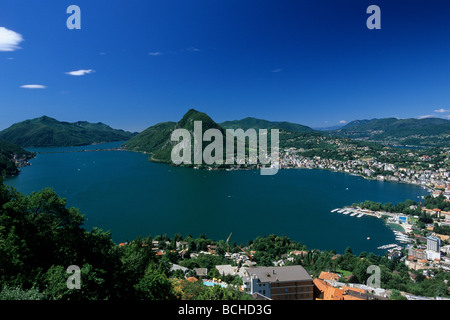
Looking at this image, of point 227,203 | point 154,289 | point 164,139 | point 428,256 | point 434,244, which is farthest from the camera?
point 164,139

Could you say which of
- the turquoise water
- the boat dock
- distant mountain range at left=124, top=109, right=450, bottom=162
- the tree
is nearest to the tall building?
the turquoise water

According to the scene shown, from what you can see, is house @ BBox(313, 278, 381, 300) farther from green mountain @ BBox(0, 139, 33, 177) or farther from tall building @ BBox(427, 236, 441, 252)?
green mountain @ BBox(0, 139, 33, 177)

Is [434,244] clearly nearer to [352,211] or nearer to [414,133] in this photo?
[352,211]

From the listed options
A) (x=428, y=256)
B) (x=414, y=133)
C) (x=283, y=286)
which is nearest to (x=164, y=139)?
(x=428, y=256)

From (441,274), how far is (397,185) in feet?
76.5

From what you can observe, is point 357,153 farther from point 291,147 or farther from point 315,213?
point 315,213

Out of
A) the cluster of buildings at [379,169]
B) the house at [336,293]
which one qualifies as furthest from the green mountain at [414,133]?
the house at [336,293]

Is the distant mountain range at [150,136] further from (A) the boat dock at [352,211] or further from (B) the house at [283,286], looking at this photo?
(B) the house at [283,286]

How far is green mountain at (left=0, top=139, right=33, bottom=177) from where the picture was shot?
31.2m

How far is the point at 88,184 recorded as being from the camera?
26.0 m

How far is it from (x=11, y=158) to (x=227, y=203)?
40949 millimetres

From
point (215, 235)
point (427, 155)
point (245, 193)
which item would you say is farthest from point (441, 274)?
point (427, 155)

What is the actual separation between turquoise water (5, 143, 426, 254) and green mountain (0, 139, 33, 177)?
442 cm

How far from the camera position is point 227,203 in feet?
67.4
